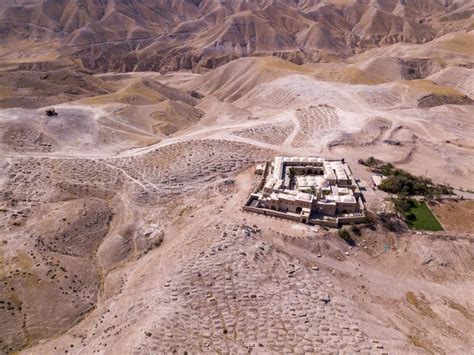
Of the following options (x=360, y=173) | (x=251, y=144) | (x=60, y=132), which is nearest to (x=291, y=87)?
(x=251, y=144)

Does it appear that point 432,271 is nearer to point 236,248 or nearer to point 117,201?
point 236,248

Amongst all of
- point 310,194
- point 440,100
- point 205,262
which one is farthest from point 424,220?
point 440,100

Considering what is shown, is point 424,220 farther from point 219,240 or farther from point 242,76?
point 242,76

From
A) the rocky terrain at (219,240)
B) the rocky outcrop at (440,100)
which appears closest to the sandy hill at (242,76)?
the rocky terrain at (219,240)

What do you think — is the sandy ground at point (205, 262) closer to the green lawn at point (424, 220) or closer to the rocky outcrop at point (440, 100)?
the green lawn at point (424, 220)

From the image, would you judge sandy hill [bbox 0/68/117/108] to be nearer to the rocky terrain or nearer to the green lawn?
the rocky terrain

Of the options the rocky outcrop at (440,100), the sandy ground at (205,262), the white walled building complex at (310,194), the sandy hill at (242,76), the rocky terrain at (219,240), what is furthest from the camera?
the sandy hill at (242,76)

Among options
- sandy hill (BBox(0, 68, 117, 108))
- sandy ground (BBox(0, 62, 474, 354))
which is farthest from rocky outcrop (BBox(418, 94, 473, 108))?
sandy hill (BBox(0, 68, 117, 108))
